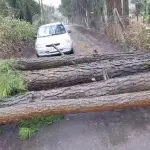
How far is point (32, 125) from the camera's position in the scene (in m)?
5.17

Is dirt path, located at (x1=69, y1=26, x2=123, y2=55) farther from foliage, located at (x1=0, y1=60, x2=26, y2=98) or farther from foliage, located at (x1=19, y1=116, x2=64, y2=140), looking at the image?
foliage, located at (x1=19, y1=116, x2=64, y2=140)

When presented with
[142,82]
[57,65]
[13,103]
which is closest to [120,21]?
[57,65]

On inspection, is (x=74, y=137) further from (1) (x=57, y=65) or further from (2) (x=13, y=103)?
(1) (x=57, y=65)

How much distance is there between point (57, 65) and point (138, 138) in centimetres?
278

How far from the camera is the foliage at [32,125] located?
4.98m

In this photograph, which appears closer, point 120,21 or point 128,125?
point 128,125

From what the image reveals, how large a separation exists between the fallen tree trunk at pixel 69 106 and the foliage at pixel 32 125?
35 centimetres

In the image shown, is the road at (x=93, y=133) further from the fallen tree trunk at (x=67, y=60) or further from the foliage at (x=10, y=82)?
the fallen tree trunk at (x=67, y=60)

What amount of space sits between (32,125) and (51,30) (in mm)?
8930

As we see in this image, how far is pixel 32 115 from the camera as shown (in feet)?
15.5

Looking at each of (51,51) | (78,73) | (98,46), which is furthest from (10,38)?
(78,73)

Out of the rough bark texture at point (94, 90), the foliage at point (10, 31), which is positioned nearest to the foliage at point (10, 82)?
the rough bark texture at point (94, 90)

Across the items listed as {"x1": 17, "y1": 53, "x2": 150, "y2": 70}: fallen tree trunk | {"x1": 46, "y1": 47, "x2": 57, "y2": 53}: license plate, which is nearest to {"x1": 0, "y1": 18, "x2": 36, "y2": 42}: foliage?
{"x1": 46, "y1": 47, "x2": 57, "y2": 53}: license plate

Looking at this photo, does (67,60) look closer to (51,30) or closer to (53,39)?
(53,39)
